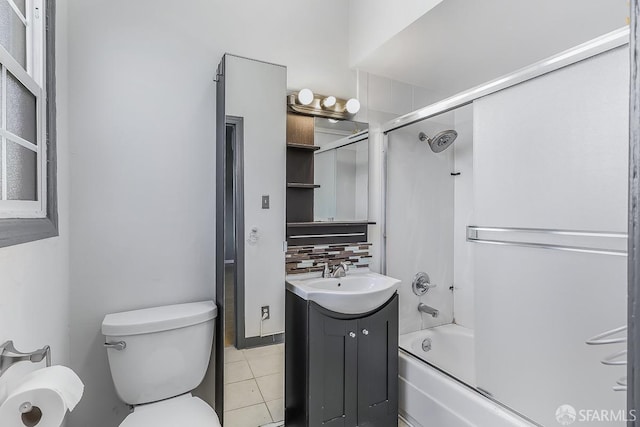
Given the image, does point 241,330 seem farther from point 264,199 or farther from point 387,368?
point 387,368

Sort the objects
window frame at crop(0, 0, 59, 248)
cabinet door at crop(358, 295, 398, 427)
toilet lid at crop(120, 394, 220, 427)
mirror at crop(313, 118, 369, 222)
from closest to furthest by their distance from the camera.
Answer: window frame at crop(0, 0, 59, 248), toilet lid at crop(120, 394, 220, 427), cabinet door at crop(358, 295, 398, 427), mirror at crop(313, 118, 369, 222)

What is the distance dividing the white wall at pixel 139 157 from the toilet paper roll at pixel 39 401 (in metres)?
0.89

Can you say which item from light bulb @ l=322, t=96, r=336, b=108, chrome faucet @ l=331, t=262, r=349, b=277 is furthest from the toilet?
light bulb @ l=322, t=96, r=336, b=108

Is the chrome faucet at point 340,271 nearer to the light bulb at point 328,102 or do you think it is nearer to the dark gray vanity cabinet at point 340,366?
the dark gray vanity cabinet at point 340,366

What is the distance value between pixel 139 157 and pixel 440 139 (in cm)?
212

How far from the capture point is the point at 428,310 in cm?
263

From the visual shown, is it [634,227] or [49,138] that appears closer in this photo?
[634,227]

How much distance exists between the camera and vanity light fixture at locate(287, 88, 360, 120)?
2.09m

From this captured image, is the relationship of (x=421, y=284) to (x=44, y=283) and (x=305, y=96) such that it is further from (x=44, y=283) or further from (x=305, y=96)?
(x=44, y=283)

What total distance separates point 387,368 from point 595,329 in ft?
3.41

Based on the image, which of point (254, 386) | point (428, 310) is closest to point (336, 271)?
point (254, 386)

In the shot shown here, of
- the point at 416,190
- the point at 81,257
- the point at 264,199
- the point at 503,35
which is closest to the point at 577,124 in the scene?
the point at 503,35

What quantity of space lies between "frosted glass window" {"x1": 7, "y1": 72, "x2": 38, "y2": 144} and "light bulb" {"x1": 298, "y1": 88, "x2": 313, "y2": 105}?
4.45ft

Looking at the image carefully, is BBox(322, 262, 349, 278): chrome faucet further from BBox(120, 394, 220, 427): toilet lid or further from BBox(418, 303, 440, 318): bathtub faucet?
BBox(120, 394, 220, 427): toilet lid
